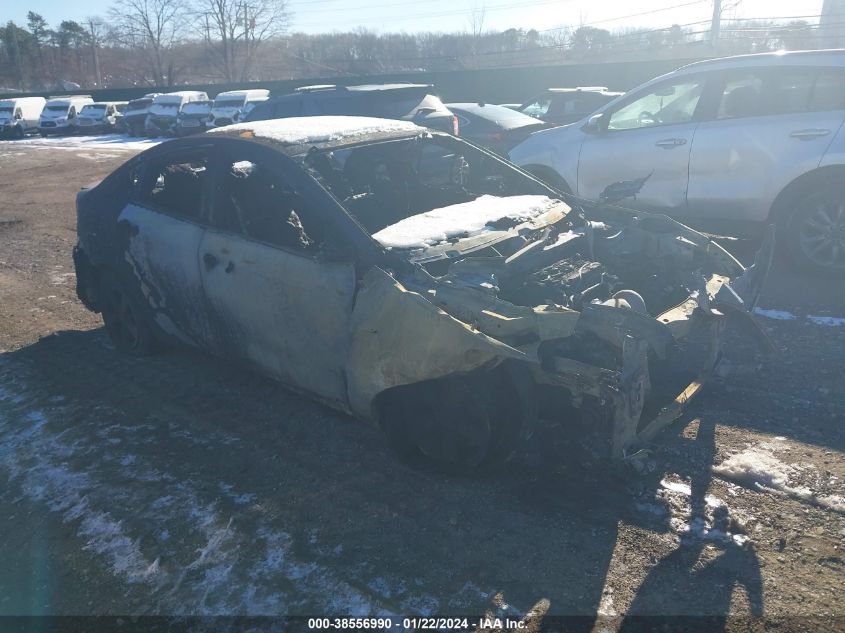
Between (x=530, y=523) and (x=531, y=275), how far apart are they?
132 cm

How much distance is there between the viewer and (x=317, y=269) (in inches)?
139

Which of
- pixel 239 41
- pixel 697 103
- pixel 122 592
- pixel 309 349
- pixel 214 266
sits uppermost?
pixel 239 41

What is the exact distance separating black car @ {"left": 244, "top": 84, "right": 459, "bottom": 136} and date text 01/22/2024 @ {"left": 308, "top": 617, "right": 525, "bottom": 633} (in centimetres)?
876

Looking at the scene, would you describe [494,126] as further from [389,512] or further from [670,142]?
[389,512]

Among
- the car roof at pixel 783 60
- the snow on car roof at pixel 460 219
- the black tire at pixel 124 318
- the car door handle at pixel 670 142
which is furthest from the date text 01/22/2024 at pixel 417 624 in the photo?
the car roof at pixel 783 60

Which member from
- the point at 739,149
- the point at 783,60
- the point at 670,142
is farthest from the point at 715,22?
the point at 739,149

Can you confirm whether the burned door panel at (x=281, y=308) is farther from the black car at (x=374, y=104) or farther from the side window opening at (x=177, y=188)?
the black car at (x=374, y=104)

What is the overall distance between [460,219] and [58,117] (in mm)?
31560

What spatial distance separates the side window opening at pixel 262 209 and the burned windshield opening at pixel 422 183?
25cm

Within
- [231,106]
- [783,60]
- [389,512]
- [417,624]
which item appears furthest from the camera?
[231,106]

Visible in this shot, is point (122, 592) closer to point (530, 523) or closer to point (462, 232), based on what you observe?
point (530, 523)

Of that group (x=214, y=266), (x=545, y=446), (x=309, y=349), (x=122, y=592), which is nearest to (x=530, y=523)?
(x=545, y=446)

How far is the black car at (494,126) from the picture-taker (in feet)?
37.8

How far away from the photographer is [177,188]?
462 centimetres
